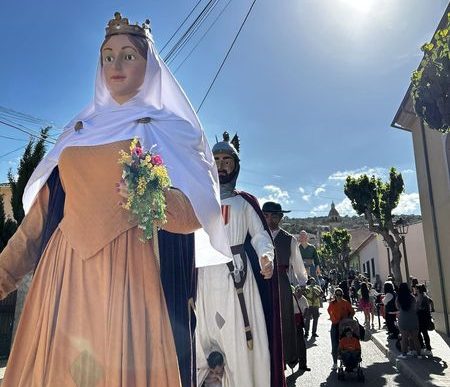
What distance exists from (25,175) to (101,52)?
28.5 feet

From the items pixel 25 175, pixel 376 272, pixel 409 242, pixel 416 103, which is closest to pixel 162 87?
pixel 416 103

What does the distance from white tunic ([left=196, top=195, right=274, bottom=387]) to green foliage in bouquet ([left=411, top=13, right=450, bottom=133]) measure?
9.53 feet

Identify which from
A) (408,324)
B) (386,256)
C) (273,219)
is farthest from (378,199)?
(386,256)

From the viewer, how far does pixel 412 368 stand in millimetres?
8172

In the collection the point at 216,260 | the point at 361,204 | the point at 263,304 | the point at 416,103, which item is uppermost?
the point at 361,204

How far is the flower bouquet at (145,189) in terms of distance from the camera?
178cm

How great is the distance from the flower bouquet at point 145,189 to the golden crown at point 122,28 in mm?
799

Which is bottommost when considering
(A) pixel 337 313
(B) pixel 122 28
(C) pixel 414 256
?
(A) pixel 337 313

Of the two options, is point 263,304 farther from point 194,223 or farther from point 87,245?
point 87,245

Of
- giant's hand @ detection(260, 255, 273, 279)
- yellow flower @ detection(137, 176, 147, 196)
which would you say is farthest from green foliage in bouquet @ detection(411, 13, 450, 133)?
yellow flower @ detection(137, 176, 147, 196)

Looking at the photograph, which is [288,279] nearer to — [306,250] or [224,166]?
[224,166]

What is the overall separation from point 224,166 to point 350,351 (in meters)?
4.98

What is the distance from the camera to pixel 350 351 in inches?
302

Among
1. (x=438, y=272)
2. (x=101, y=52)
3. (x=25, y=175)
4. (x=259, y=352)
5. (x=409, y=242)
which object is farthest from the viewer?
(x=409, y=242)
